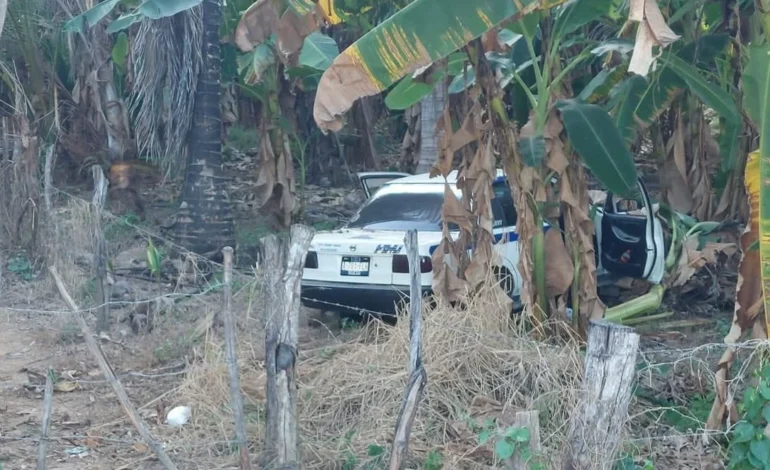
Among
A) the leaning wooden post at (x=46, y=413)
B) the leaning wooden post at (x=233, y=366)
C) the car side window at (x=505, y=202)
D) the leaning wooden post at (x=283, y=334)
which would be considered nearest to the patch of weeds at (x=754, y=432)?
the leaning wooden post at (x=283, y=334)

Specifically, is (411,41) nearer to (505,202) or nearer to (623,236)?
(505,202)

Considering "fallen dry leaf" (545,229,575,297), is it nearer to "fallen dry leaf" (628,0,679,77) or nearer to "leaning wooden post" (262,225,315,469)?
"fallen dry leaf" (628,0,679,77)

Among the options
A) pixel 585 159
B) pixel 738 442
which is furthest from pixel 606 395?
pixel 585 159

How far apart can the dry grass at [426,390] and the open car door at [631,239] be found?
257cm

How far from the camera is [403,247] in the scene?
27.7 feet

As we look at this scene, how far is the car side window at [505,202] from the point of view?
30.8 feet

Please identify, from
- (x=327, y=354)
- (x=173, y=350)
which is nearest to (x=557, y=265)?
(x=327, y=354)

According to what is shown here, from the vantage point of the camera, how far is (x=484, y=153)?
802 centimetres

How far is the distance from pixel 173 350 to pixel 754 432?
→ 4961 mm

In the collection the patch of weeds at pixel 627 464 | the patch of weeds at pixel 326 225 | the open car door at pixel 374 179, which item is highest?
the open car door at pixel 374 179

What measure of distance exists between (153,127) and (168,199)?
254 centimetres

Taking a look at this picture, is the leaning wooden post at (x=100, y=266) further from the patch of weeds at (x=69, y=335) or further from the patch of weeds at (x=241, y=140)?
the patch of weeds at (x=241, y=140)

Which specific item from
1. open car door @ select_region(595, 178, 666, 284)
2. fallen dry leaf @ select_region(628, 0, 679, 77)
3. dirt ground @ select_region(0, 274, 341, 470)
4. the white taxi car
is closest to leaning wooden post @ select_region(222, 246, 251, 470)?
dirt ground @ select_region(0, 274, 341, 470)

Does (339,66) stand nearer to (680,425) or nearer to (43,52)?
(680,425)
